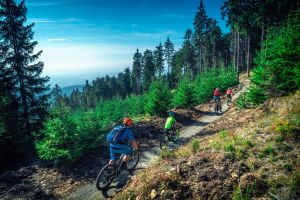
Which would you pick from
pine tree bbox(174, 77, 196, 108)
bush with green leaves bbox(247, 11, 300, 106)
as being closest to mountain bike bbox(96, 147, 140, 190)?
bush with green leaves bbox(247, 11, 300, 106)

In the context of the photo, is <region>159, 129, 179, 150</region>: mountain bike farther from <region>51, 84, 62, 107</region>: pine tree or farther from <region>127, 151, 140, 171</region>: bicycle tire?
<region>51, 84, 62, 107</region>: pine tree

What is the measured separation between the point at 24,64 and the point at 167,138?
16.1 m

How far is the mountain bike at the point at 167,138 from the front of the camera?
38.2 feet

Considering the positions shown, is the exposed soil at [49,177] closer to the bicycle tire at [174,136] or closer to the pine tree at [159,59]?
the bicycle tire at [174,136]

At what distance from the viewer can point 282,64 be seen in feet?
32.2

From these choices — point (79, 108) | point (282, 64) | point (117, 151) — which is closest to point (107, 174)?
point (117, 151)

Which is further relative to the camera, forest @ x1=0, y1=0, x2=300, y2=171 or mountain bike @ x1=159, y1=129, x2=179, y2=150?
mountain bike @ x1=159, y1=129, x2=179, y2=150

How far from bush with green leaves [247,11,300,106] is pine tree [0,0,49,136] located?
A: 1898 cm

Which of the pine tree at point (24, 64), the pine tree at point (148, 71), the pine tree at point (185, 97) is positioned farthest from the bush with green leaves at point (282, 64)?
the pine tree at point (148, 71)

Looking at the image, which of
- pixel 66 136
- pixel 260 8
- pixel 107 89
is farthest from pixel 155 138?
pixel 107 89

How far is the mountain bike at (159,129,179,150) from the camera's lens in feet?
38.2

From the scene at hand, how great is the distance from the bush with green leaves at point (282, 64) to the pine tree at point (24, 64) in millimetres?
18978

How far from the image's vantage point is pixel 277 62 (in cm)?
1000

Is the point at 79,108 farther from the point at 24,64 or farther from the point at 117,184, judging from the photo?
the point at 117,184
